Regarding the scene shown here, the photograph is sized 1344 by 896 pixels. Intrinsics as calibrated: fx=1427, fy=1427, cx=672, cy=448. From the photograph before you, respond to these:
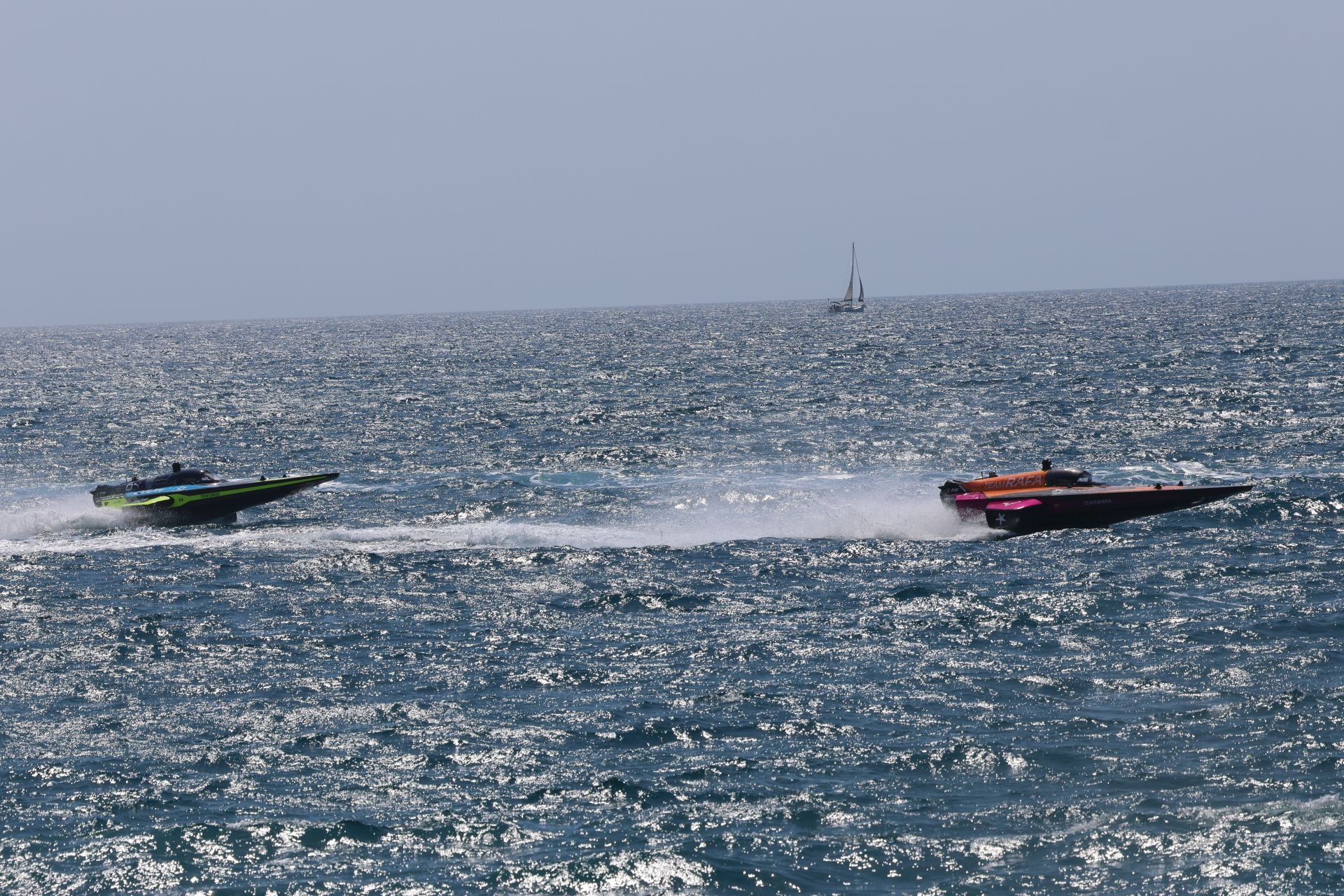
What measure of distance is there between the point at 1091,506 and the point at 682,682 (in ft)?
67.5

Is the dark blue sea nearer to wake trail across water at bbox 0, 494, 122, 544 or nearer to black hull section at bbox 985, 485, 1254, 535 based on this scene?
wake trail across water at bbox 0, 494, 122, 544

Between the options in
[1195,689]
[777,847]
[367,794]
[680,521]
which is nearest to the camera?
[777,847]

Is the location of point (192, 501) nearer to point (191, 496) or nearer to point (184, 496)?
point (191, 496)

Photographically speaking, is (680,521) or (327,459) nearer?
(680,521)

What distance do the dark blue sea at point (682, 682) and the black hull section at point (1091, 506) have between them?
59 centimetres

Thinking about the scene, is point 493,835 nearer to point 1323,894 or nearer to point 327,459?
point 1323,894

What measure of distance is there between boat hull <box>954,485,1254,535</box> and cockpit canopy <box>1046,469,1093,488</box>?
0.33 m

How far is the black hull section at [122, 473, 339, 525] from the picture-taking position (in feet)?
172

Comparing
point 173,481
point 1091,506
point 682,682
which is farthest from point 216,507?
point 1091,506

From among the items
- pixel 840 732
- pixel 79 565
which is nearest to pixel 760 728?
pixel 840 732

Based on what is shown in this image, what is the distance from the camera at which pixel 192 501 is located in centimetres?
5253

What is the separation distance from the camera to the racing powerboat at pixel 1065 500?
147ft

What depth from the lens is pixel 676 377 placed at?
123 metres

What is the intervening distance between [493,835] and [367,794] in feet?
9.52
